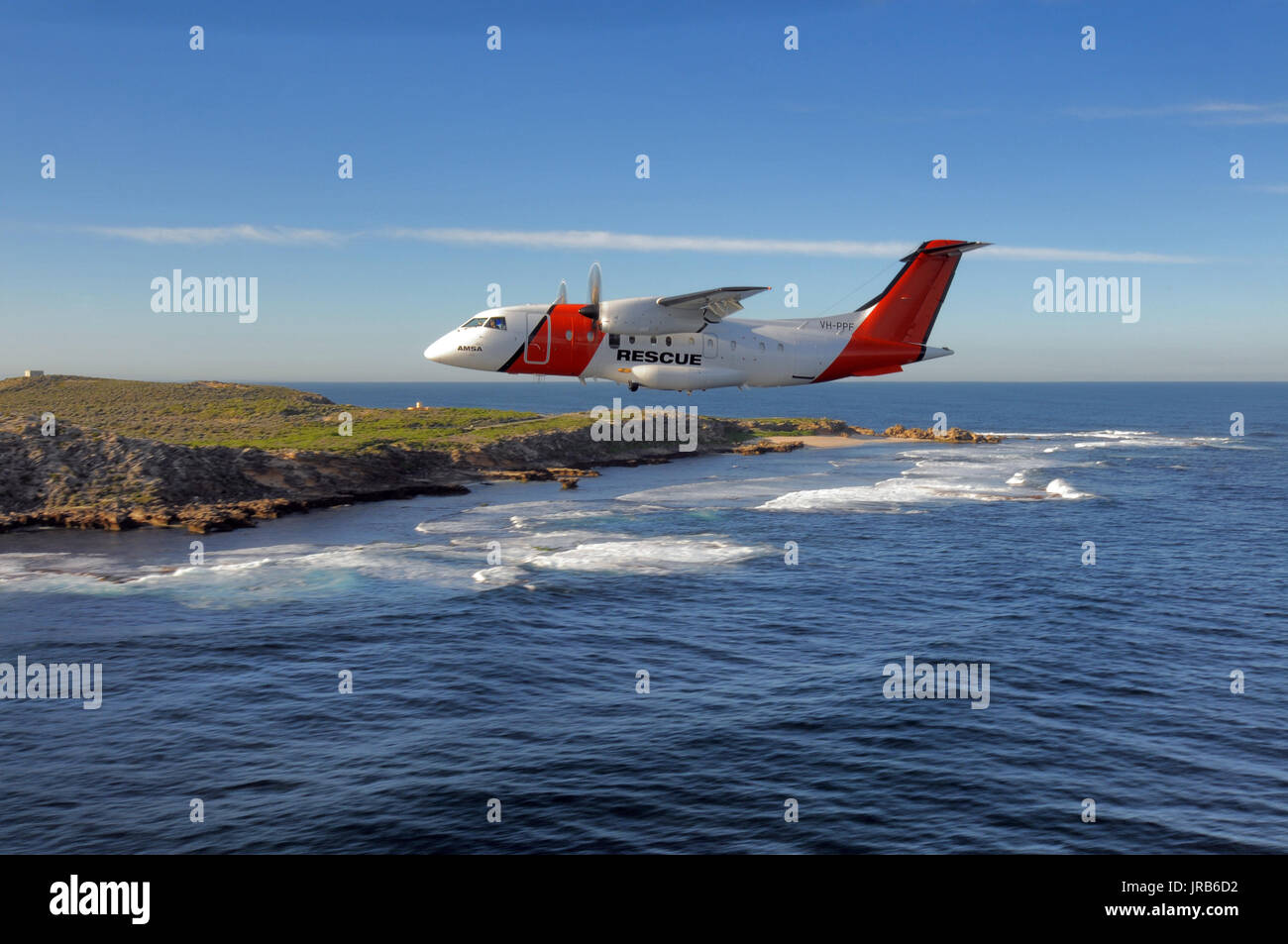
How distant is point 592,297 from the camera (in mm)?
22656

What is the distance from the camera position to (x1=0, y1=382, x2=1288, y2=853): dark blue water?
30.6 metres

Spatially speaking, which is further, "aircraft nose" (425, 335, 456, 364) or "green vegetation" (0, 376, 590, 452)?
"green vegetation" (0, 376, 590, 452)

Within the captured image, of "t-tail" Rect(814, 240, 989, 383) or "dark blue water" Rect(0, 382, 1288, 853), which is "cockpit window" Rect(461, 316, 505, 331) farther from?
"dark blue water" Rect(0, 382, 1288, 853)

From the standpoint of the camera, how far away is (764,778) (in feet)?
110

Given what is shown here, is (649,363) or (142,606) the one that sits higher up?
(649,363)

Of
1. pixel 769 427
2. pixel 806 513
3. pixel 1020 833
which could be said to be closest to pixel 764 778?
pixel 1020 833

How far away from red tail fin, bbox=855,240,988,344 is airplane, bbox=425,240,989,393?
119cm

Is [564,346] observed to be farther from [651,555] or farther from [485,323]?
[651,555]

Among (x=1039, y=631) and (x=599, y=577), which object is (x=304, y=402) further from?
(x=1039, y=631)

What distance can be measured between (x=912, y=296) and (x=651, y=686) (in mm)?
23837

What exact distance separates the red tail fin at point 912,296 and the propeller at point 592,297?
26.6ft

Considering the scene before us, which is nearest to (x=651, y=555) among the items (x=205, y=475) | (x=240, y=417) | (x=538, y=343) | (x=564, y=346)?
(x=538, y=343)

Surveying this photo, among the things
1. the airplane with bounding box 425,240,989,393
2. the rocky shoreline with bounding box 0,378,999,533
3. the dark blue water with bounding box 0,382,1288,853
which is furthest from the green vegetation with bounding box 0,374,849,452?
the airplane with bounding box 425,240,989,393
